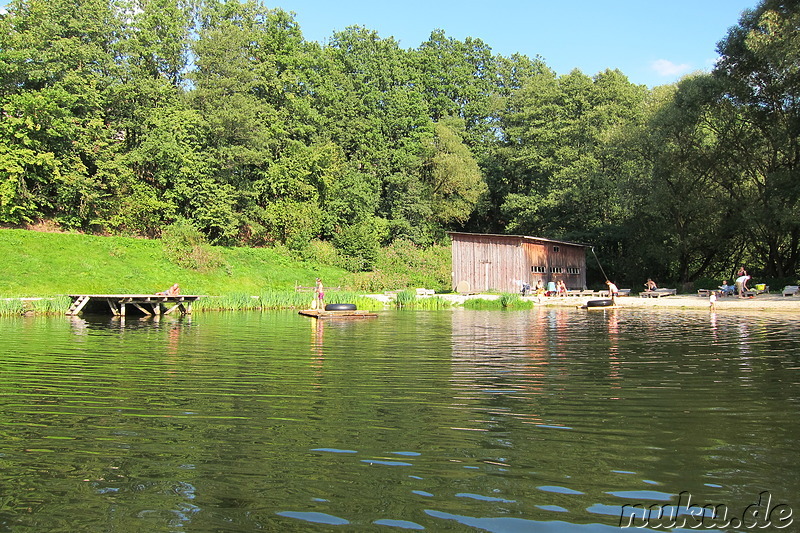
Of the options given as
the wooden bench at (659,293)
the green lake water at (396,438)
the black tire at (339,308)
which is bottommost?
the green lake water at (396,438)

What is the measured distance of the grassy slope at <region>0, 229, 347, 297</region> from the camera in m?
37.6

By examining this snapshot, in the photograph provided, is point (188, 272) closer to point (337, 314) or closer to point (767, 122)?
point (337, 314)

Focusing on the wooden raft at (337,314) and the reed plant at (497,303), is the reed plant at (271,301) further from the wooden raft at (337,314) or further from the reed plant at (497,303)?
the reed plant at (497,303)

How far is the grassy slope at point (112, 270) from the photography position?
1479 inches

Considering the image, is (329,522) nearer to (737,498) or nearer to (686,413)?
(737,498)

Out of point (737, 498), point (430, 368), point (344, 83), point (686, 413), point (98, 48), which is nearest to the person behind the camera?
point (737, 498)

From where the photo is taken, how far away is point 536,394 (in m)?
11.4

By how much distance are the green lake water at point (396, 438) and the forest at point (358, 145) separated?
3217cm

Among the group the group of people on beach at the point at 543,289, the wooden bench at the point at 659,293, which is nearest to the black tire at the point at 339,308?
the group of people on beach at the point at 543,289

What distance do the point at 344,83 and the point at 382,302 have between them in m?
31.5

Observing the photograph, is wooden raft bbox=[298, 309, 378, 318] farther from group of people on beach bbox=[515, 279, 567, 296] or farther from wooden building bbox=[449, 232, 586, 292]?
wooden building bbox=[449, 232, 586, 292]

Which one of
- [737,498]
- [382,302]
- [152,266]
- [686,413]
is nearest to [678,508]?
[737,498]

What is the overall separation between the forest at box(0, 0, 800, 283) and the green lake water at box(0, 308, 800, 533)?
3217cm

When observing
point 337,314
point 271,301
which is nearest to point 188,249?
point 271,301
